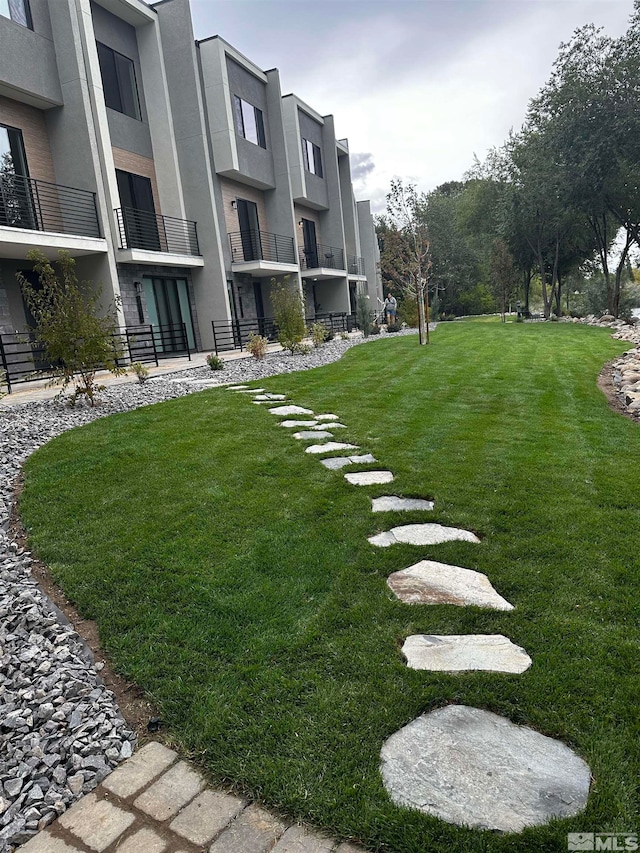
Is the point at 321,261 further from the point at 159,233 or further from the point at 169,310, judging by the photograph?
the point at 169,310

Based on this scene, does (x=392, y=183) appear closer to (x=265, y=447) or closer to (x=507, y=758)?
(x=265, y=447)

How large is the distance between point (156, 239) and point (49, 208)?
3.29 m

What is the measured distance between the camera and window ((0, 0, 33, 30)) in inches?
442

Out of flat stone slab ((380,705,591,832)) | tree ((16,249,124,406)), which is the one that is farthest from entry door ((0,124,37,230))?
flat stone slab ((380,705,591,832))

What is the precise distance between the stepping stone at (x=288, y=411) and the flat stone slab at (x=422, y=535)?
345 cm

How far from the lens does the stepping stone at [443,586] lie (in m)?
A: 2.46

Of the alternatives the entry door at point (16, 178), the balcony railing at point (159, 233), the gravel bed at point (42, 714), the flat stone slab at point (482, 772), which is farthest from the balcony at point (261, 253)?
the flat stone slab at point (482, 772)

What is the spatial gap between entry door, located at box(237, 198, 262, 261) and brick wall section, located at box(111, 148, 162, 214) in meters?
4.18

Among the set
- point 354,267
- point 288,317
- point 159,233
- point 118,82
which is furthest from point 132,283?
point 354,267

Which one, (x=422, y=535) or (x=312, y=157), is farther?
(x=312, y=157)

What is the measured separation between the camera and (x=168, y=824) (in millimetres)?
1554

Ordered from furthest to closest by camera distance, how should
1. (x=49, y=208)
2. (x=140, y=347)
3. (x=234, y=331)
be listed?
(x=234, y=331) < (x=140, y=347) < (x=49, y=208)

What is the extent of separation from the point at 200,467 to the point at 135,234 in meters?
12.2

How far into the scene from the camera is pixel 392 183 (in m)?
28.6
